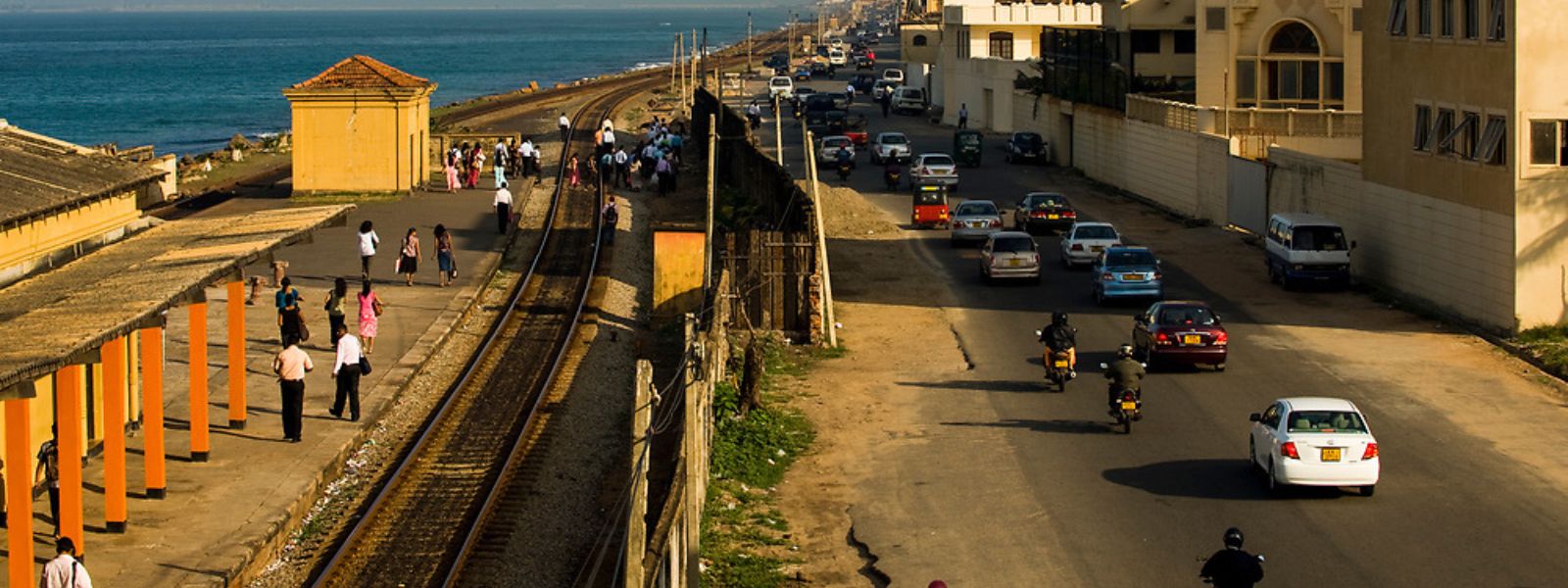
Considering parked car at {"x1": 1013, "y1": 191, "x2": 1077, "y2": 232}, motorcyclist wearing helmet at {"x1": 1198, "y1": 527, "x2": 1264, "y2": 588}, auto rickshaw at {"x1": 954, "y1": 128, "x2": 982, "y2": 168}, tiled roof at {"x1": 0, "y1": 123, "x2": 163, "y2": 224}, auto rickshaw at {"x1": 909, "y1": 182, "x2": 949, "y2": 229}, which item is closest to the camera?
motorcyclist wearing helmet at {"x1": 1198, "y1": 527, "x2": 1264, "y2": 588}

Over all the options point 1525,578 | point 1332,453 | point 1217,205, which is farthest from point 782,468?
point 1217,205

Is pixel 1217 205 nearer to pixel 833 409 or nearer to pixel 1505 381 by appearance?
pixel 1505 381

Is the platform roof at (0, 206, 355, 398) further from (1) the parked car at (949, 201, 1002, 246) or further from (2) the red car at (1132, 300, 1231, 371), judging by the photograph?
(1) the parked car at (949, 201, 1002, 246)

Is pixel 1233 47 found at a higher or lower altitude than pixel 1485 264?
higher

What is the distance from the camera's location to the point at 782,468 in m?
25.3

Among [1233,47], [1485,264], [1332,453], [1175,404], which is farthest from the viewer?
[1233,47]

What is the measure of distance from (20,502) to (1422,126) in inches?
1100

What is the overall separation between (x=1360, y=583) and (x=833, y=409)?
11.0 meters

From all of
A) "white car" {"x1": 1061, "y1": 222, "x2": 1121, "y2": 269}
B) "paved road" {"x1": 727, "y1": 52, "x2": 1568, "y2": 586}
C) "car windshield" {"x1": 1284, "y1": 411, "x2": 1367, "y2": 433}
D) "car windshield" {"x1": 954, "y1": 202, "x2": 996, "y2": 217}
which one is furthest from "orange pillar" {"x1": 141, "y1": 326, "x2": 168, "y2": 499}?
"car windshield" {"x1": 954, "y1": 202, "x2": 996, "y2": 217}

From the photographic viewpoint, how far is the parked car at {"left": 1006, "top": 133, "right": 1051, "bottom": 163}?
7325 centimetres

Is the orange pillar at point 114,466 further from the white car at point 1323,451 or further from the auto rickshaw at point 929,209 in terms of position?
the auto rickshaw at point 929,209

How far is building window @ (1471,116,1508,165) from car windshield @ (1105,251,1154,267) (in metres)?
6.33

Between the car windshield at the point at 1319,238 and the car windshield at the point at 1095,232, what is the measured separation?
5.47 m

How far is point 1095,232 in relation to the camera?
44.7m
